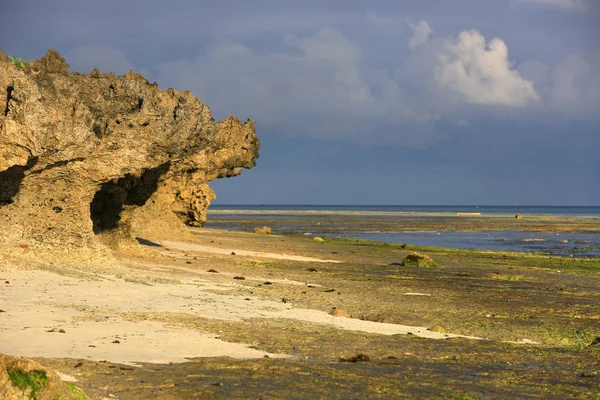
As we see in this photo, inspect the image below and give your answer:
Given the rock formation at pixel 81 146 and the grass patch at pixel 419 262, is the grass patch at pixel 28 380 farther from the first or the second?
the grass patch at pixel 419 262

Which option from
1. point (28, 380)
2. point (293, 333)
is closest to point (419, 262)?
point (293, 333)

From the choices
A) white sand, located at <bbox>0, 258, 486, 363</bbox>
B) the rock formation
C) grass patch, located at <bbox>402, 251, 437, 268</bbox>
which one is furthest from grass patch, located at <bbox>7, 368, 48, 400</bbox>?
grass patch, located at <bbox>402, 251, 437, 268</bbox>

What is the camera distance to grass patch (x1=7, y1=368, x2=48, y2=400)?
8.20 meters

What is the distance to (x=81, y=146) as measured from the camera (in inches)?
874

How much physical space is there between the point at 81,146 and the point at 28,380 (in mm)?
14724

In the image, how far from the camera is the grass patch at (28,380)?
323 inches

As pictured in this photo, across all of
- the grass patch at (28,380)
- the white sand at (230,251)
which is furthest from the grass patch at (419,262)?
the grass patch at (28,380)

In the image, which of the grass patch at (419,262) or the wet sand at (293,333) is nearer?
the wet sand at (293,333)

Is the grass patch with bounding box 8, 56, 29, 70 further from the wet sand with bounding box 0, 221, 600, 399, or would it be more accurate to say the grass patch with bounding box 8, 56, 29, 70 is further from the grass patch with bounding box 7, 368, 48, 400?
the grass patch with bounding box 7, 368, 48, 400

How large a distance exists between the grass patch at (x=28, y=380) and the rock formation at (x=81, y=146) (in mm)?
12425

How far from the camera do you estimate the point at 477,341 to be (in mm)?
14648

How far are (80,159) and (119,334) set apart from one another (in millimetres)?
10843

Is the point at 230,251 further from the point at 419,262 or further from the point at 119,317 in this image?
the point at 119,317

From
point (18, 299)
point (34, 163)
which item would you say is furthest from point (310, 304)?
point (34, 163)
